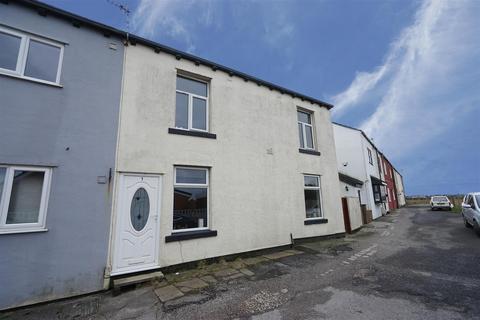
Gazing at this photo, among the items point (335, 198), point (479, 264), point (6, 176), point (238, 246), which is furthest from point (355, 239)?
point (6, 176)

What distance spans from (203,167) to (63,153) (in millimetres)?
3434

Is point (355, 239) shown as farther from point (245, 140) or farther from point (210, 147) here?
point (210, 147)

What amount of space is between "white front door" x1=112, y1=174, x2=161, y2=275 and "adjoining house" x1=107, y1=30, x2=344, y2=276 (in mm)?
23

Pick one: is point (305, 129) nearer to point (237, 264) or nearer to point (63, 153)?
point (237, 264)

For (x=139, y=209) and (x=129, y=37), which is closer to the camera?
(x=139, y=209)

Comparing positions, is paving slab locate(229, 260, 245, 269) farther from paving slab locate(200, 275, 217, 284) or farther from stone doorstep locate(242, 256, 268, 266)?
paving slab locate(200, 275, 217, 284)

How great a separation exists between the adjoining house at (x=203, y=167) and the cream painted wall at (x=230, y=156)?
0.03m

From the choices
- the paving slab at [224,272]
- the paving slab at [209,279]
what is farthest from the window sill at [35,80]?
the paving slab at [224,272]

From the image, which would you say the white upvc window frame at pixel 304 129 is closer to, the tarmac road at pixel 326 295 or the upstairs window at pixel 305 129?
the upstairs window at pixel 305 129

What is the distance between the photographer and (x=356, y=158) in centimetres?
1773

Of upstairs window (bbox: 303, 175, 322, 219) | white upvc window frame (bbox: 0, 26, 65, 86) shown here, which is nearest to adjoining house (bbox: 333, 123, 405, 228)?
upstairs window (bbox: 303, 175, 322, 219)

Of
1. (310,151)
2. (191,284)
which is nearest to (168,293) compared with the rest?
(191,284)

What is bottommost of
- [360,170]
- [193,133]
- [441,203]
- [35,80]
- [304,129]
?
[441,203]

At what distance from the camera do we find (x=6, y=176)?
4320 millimetres
